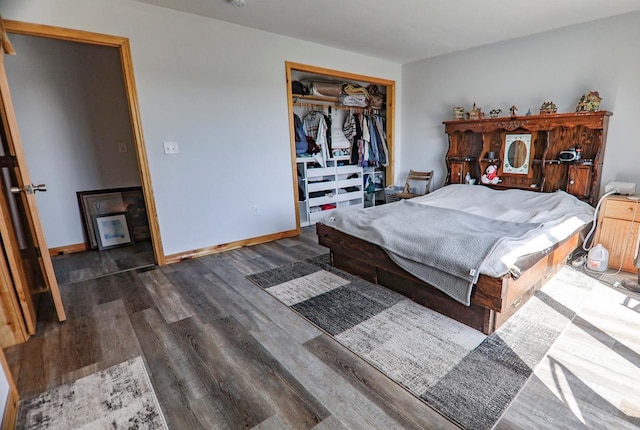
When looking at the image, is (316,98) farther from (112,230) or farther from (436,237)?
(112,230)

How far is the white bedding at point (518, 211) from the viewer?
1.85 metres

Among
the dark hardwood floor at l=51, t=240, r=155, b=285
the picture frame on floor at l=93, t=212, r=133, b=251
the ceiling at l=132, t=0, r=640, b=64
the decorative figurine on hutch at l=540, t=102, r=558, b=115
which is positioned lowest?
the dark hardwood floor at l=51, t=240, r=155, b=285

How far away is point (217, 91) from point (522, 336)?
330cm

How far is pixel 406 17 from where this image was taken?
9.82ft

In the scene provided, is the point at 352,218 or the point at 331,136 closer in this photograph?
the point at 352,218

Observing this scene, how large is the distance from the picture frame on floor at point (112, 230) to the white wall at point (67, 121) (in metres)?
0.23

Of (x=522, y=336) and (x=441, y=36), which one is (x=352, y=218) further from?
(x=441, y=36)

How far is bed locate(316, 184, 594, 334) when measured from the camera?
1.83m

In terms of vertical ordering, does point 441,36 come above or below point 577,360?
above

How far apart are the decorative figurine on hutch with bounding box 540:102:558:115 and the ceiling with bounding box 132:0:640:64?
0.78 meters

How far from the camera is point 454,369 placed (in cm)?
160

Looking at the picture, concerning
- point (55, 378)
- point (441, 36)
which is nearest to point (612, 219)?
point (441, 36)

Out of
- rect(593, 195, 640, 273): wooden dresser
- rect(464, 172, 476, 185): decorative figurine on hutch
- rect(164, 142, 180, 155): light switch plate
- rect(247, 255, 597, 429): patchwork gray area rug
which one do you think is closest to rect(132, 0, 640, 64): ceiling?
rect(164, 142, 180, 155): light switch plate

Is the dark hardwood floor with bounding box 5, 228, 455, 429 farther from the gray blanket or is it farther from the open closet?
the open closet
